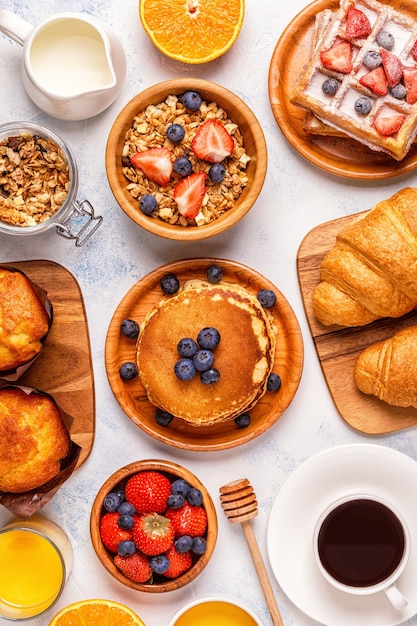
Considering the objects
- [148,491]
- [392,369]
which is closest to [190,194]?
[392,369]

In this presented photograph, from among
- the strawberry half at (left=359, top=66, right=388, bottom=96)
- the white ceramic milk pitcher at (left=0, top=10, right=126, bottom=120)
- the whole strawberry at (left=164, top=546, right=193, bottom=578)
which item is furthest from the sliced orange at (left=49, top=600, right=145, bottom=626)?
the strawberry half at (left=359, top=66, right=388, bottom=96)

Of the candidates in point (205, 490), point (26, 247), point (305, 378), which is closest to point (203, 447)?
point (205, 490)

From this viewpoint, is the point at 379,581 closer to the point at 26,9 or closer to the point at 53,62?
the point at 53,62

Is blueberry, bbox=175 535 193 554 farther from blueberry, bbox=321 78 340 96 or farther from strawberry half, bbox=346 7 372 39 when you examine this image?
strawberry half, bbox=346 7 372 39

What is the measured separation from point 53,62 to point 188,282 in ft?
2.44

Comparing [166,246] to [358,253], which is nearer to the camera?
[358,253]

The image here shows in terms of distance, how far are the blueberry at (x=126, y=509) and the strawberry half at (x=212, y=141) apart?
1025mm

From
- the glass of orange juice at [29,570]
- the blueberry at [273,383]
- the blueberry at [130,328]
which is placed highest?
the blueberry at [273,383]

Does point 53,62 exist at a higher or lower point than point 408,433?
higher

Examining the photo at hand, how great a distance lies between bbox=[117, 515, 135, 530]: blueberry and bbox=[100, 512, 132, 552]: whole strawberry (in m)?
0.02

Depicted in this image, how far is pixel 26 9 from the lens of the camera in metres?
2.45

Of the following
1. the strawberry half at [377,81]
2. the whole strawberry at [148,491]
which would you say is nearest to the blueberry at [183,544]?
the whole strawberry at [148,491]

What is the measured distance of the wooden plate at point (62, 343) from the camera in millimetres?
2461

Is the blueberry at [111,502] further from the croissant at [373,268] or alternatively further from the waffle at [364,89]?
the waffle at [364,89]
